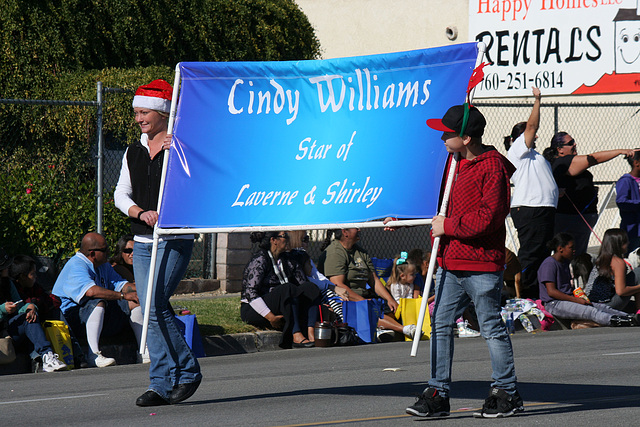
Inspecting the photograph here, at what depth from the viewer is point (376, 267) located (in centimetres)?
1512

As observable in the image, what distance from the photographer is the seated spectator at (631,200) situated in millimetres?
14930

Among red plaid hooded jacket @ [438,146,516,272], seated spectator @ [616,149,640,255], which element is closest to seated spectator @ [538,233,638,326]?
seated spectator @ [616,149,640,255]

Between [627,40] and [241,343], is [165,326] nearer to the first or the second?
[241,343]

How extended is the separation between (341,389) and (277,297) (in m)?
4.32

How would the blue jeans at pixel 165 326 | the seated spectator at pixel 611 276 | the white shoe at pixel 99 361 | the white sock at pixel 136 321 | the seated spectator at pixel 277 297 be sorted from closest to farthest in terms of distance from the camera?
the blue jeans at pixel 165 326 → the white shoe at pixel 99 361 → the white sock at pixel 136 321 → the seated spectator at pixel 277 297 → the seated spectator at pixel 611 276

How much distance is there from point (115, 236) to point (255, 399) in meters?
5.80

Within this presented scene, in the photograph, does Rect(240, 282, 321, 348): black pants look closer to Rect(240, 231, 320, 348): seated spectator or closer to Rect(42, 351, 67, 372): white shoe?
Rect(240, 231, 320, 348): seated spectator

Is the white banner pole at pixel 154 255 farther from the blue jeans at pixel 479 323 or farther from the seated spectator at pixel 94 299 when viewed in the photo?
the seated spectator at pixel 94 299

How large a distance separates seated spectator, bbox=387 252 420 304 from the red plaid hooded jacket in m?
7.21

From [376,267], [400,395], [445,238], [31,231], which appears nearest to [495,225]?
[445,238]

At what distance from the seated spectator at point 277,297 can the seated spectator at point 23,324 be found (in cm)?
267

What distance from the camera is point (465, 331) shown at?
484 inches

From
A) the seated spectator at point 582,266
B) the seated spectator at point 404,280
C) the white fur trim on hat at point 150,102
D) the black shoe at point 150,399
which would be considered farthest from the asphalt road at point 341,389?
the seated spectator at point 582,266

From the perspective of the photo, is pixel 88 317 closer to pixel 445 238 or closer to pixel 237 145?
pixel 237 145
